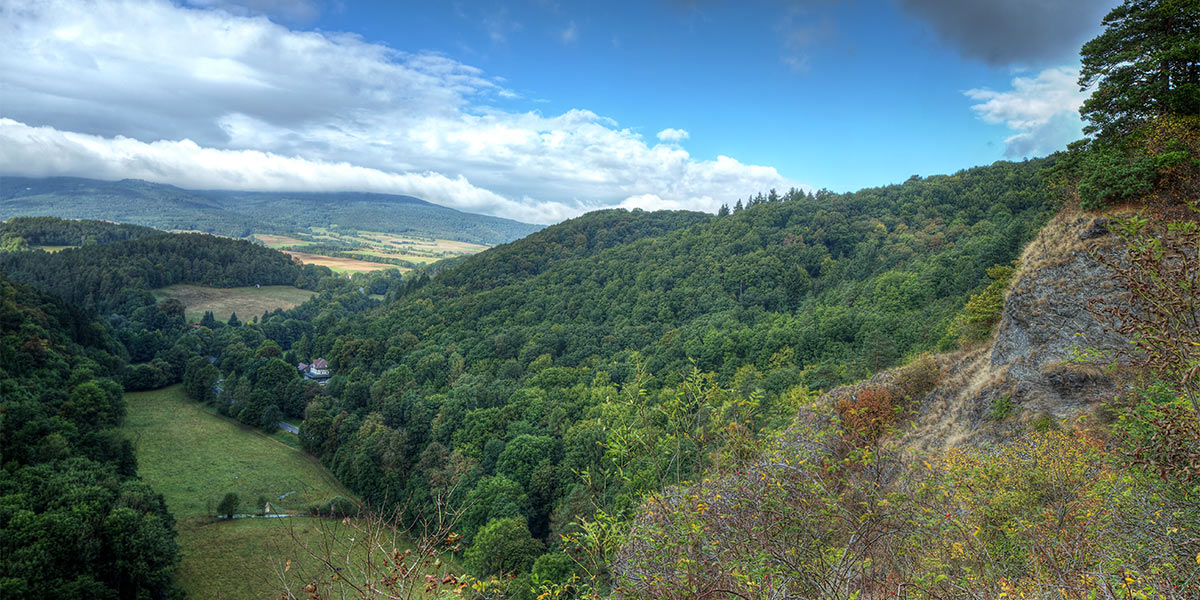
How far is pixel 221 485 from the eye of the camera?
1553 inches

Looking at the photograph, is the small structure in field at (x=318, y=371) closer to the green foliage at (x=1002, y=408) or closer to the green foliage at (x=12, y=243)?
the green foliage at (x=1002, y=408)

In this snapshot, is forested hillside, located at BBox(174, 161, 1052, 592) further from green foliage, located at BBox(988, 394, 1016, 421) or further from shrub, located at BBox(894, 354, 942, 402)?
green foliage, located at BBox(988, 394, 1016, 421)

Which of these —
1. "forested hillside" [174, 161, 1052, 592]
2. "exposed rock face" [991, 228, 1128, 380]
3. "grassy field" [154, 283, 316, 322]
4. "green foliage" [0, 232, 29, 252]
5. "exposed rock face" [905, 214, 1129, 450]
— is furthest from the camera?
"green foliage" [0, 232, 29, 252]

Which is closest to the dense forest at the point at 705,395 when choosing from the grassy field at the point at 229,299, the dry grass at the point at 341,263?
the grassy field at the point at 229,299

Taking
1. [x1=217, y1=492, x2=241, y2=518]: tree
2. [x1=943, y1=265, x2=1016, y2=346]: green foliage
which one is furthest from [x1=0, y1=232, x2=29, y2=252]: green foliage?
[x1=943, y1=265, x2=1016, y2=346]: green foliage

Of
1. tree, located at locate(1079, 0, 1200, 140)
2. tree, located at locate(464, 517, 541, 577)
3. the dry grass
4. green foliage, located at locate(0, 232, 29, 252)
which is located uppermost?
tree, located at locate(1079, 0, 1200, 140)

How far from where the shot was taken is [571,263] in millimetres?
90812

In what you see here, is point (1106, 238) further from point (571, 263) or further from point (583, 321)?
point (571, 263)

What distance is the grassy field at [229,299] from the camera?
96150 millimetres

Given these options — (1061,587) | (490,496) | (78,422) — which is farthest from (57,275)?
(1061,587)

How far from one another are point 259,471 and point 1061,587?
172ft

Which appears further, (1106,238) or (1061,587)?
A: (1106,238)

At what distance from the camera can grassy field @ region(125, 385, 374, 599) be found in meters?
28.4

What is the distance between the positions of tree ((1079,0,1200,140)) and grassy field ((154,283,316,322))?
116 metres
